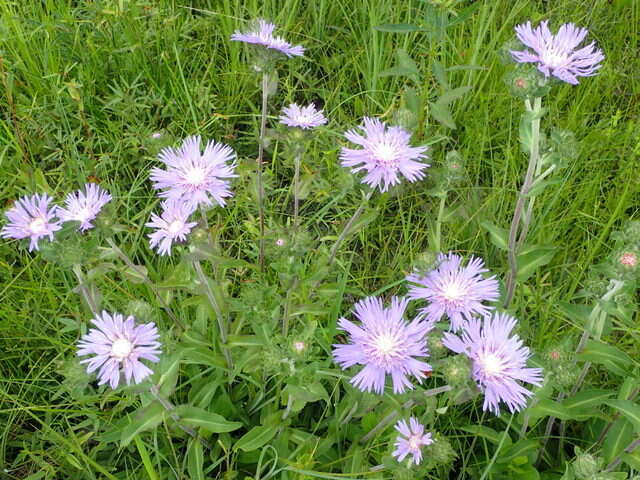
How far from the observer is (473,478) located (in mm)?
2395

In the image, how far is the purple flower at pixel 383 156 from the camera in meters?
1.99

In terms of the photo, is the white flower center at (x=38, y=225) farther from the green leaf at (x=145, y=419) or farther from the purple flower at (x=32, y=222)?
the green leaf at (x=145, y=419)

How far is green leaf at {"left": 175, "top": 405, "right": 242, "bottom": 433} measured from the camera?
6.73 feet

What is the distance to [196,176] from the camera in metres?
2.01

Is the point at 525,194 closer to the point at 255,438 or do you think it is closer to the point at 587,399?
the point at 587,399

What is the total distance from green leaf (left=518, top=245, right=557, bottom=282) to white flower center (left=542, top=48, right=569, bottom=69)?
67cm

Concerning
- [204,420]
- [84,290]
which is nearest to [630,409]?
[204,420]

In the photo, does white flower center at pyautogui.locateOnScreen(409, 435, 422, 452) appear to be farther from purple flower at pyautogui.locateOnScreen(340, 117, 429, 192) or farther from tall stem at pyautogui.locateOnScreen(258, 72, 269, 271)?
tall stem at pyautogui.locateOnScreen(258, 72, 269, 271)

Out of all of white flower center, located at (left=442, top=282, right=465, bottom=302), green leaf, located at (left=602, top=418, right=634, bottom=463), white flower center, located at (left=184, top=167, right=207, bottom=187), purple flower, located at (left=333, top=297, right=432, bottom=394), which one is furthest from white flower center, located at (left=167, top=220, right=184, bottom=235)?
green leaf, located at (left=602, top=418, right=634, bottom=463)

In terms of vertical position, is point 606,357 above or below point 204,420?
above

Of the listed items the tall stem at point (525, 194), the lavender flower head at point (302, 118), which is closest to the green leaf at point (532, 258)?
the tall stem at point (525, 194)

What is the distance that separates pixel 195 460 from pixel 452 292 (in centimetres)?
113

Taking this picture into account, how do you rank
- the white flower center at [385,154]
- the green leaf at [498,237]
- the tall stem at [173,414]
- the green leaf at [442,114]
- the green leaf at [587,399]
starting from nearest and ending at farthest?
the tall stem at [173,414]
the white flower center at [385,154]
the green leaf at [587,399]
the green leaf at [498,237]
the green leaf at [442,114]

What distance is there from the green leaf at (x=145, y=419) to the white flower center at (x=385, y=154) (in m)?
1.16
